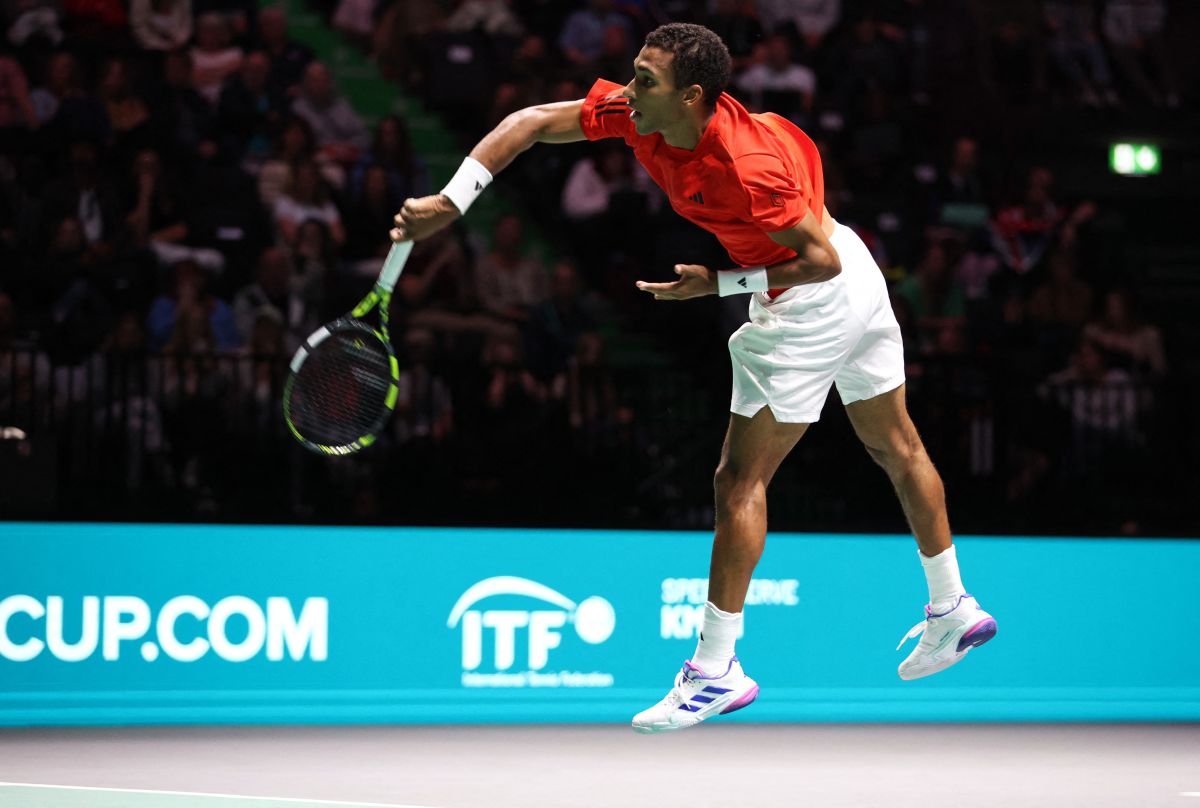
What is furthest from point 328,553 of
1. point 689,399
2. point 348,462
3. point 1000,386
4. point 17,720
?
point 1000,386

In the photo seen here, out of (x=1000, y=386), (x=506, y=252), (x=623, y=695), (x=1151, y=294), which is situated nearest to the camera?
(x=623, y=695)

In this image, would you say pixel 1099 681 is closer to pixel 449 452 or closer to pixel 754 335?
pixel 449 452

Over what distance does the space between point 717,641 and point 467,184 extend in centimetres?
161

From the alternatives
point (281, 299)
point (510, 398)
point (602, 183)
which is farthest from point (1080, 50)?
point (281, 299)

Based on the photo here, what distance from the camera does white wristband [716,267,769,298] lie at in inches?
203

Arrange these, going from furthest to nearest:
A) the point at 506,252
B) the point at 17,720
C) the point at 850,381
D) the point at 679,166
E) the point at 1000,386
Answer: the point at 506,252
the point at 1000,386
the point at 17,720
the point at 850,381
the point at 679,166

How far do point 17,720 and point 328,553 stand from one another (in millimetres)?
1636

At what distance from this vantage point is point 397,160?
11.7m

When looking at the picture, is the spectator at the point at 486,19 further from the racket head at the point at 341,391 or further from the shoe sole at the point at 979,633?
the shoe sole at the point at 979,633

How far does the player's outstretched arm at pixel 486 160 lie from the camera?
196 inches

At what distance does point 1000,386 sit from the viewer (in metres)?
10.1

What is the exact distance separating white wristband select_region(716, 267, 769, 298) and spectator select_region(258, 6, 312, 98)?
742 cm

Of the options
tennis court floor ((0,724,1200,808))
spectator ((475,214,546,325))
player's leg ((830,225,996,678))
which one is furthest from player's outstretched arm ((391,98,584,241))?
spectator ((475,214,546,325))

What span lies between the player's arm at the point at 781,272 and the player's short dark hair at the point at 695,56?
0.46 m
